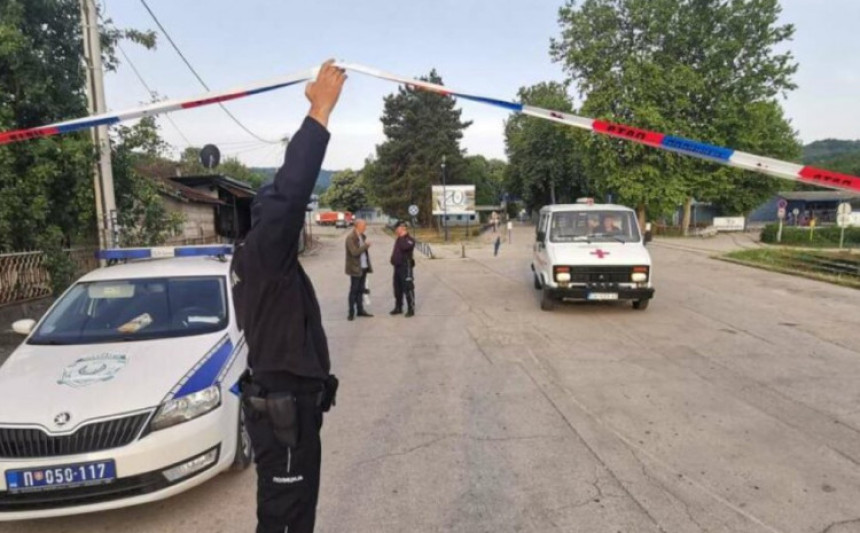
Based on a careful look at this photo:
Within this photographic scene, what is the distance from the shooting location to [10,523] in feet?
11.8

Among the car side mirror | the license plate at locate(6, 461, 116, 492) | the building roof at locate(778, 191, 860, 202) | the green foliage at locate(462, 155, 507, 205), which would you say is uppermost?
the green foliage at locate(462, 155, 507, 205)

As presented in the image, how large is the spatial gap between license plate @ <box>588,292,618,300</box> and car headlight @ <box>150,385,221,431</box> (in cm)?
793

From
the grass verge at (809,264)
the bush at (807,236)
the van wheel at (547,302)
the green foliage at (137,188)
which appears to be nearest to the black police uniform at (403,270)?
the van wheel at (547,302)

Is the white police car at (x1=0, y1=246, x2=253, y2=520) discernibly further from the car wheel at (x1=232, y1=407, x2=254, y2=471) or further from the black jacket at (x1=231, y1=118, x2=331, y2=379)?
the black jacket at (x1=231, y1=118, x2=331, y2=379)

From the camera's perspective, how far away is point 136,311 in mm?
4711

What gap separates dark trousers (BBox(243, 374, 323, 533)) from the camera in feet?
7.19

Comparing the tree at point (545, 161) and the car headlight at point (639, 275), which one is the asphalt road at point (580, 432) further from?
the tree at point (545, 161)

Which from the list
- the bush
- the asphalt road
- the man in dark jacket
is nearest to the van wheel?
the asphalt road

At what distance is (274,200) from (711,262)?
23002mm

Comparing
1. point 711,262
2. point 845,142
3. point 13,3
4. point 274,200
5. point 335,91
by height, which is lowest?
point 711,262

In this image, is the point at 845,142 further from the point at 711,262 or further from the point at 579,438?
the point at 579,438

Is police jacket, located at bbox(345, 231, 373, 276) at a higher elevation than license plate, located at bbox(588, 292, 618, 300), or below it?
higher

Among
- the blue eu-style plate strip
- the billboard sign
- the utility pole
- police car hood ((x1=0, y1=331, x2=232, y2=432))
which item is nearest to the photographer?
police car hood ((x1=0, y1=331, x2=232, y2=432))

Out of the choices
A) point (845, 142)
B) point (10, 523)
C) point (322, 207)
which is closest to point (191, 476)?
point (10, 523)
